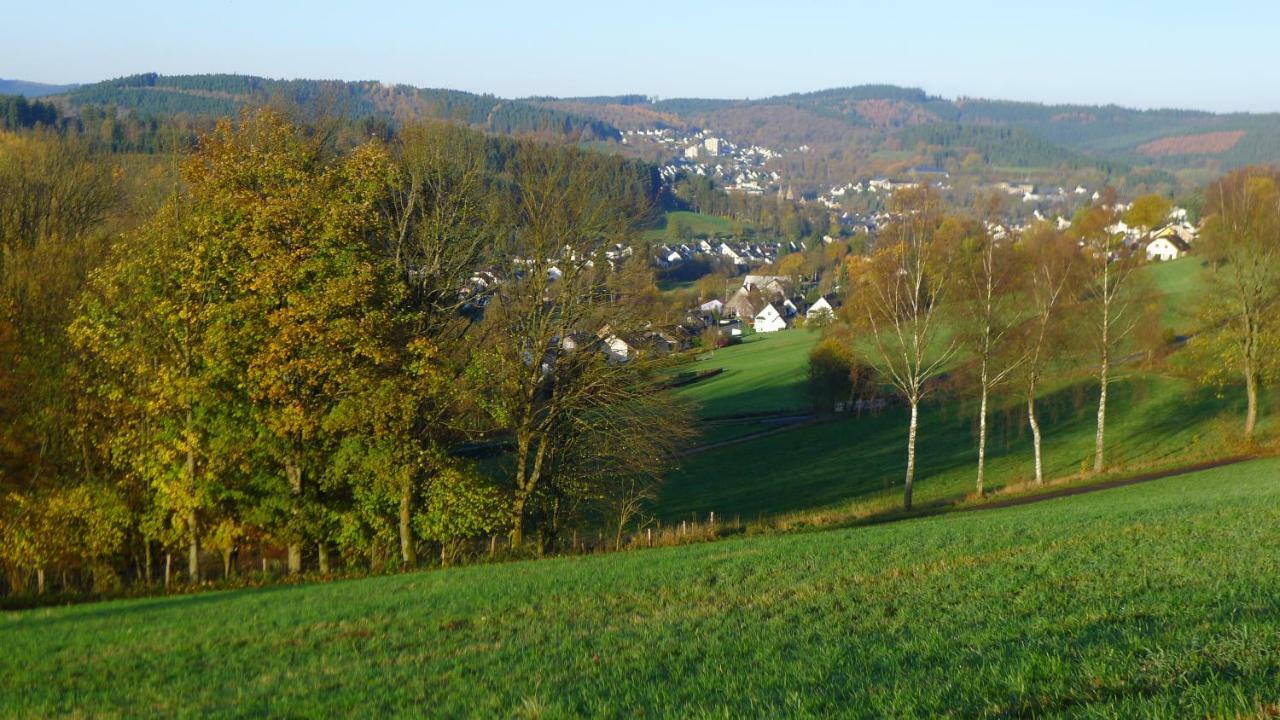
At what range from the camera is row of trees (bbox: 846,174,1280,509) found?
39.4 metres

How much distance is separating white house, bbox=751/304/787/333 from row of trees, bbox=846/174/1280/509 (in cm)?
8261

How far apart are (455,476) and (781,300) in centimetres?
11960

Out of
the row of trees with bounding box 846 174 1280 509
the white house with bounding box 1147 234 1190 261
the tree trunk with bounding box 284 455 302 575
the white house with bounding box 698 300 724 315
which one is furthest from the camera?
the white house with bounding box 698 300 724 315

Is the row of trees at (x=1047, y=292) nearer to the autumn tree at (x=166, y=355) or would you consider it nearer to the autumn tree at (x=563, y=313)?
the autumn tree at (x=563, y=313)

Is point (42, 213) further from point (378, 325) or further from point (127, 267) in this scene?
point (378, 325)

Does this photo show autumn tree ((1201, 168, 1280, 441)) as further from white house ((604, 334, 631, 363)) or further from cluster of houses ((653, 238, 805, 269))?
cluster of houses ((653, 238, 805, 269))

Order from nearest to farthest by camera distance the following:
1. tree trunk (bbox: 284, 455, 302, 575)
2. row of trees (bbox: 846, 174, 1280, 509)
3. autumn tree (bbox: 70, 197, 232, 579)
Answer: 1. autumn tree (bbox: 70, 197, 232, 579)
2. tree trunk (bbox: 284, 455, 302, 575)
3. row of trees (bbox: 846, 174, 1280, 509)

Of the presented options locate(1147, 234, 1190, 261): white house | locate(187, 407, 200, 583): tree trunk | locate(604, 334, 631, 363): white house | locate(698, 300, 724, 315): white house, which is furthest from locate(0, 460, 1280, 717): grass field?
locate(698, 300, 724, 315): white house

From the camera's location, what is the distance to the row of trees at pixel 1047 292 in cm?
3944

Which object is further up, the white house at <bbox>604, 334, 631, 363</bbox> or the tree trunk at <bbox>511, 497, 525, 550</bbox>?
the white house at <bbox>604, 334, 631, 363</bbox>

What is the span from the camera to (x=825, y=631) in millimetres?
11172

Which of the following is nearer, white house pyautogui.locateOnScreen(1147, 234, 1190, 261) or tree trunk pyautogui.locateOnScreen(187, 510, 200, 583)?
tree trunk pyautogui.locateOnScreen(187, 510, 200, 583)

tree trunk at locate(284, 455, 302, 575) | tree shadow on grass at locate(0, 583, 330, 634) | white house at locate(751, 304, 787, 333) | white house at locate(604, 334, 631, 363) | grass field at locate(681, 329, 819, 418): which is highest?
white house at locate(604, 334, 631, 363)

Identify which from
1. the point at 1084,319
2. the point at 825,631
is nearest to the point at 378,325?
the point at 825,631
